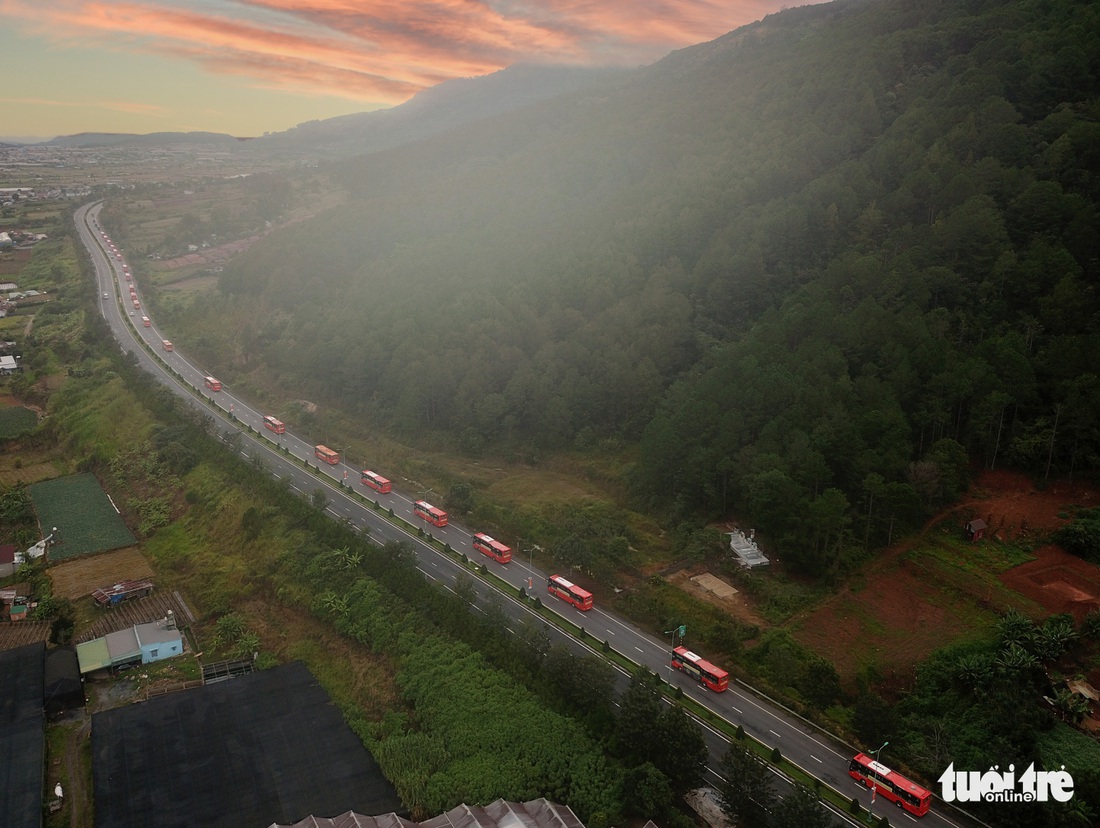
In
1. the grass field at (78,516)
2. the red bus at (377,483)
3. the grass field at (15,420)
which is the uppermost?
the grass field at (15,420)

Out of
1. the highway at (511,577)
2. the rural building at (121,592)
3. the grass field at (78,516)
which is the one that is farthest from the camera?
the grass field at (78,516)

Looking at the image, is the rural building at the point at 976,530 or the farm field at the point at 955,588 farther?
Answer: the rural building at the point at 976,530

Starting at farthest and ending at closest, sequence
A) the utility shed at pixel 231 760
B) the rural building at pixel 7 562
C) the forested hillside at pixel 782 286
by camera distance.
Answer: the rural building at pixel 7 562
the forested hillside at pixel 782 286
the utility shed at pixel 231 760

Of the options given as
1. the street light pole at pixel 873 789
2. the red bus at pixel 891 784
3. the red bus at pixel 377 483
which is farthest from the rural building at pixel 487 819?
the red bus at pixel 377 483

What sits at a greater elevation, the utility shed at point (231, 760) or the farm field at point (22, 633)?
the utility shed at point (231, 760)

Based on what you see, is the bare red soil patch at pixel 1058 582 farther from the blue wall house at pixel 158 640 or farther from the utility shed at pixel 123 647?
the utility shed at pixel 123 647

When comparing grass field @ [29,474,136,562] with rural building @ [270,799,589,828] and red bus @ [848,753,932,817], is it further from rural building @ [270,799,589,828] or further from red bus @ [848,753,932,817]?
red bus @ [848,753,932,817]

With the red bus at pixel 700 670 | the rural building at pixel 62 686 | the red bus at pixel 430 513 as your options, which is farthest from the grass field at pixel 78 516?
the red bus at pixel 700 670
